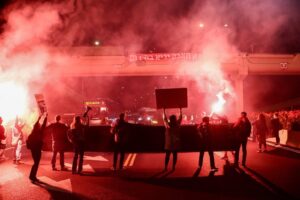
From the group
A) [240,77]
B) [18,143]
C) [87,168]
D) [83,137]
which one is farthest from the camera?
[240,77]

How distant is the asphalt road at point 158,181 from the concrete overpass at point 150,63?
14.9 m

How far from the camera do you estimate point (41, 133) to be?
30.4 feet

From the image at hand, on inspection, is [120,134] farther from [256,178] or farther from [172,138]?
[256,178]

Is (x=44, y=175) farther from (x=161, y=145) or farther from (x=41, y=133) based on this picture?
(x=161, y=145)

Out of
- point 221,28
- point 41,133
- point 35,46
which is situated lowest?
point 41,133

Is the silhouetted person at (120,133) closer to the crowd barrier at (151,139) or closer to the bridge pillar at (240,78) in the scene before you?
the crowd barrier at (151,139)

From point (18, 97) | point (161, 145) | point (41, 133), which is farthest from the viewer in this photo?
point (18, 97)

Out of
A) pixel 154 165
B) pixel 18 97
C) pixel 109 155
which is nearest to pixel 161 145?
pixel 154 165

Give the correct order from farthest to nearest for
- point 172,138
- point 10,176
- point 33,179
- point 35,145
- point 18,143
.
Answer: point 18,143
point 172,138
point 10,176
point 35,145
point 33,179

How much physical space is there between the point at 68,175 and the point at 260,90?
30612 mm

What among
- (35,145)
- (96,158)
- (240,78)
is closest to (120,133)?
(35,145)

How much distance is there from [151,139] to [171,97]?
254cm

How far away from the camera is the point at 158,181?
8.85 meters

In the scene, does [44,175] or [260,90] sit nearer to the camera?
[44,175]
